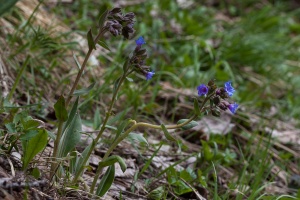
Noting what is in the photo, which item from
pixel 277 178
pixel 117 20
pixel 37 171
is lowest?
pixel 277 178

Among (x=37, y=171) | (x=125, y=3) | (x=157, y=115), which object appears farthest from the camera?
(x=125, y=3)

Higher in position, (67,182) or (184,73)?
(184,73)

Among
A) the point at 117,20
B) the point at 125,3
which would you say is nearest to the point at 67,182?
the point at 117,20

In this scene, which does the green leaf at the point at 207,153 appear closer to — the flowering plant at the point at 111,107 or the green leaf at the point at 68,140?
the flowering plant at the point at 111,107

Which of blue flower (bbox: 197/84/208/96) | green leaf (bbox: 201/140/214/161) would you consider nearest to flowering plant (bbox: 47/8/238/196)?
blue flower (bbox: 197/84/208/96)

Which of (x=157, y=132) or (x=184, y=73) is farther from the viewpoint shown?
(x=184, y=73)

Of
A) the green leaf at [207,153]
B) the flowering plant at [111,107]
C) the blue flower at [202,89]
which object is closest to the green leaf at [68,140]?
the flowering plant at [111,107]

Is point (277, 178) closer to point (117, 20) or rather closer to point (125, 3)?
point (117, 20)

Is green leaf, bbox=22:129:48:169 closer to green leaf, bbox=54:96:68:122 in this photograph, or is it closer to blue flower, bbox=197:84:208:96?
green leaf, bbox=54:96:68:122
